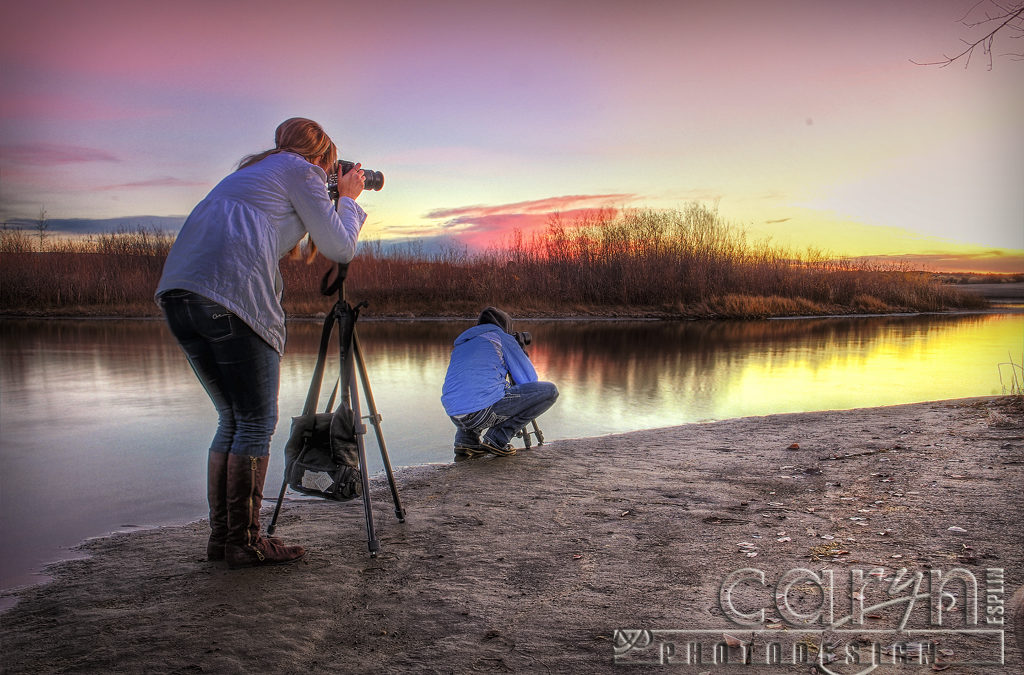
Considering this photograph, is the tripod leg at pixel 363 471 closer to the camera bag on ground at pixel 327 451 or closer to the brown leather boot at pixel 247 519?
the camera bag on ground at pixel 327 451

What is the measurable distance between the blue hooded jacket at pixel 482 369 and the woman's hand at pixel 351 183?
1947mm

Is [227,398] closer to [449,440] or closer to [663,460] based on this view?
[663,460]

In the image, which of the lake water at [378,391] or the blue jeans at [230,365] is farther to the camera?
the lake water at [378,391]

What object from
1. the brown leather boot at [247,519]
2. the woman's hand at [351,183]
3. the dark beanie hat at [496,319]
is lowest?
the brown leather boot at [247,519]

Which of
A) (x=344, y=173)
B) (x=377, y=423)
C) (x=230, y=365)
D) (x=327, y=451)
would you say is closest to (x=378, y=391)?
(x=377, y=423)

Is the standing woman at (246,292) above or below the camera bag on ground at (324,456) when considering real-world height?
above

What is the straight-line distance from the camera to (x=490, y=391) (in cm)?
505

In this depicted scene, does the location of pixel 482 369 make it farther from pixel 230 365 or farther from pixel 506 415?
pixel 230 365

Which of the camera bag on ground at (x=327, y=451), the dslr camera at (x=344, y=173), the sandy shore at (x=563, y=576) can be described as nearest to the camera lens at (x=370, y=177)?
the dslr camera at (x=344, y=173)

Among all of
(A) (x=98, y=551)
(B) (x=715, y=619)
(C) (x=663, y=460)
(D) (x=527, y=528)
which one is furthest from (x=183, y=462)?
(B) (x=715, y=619)

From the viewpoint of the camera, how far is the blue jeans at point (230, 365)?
2.60 meters

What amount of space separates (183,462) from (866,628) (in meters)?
4.70

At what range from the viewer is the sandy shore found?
7.39 ft

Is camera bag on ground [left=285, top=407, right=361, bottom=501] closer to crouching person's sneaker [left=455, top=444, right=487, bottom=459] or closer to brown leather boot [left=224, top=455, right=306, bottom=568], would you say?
brown leather boot [left=224, top=455, right=306, bottom=568]
